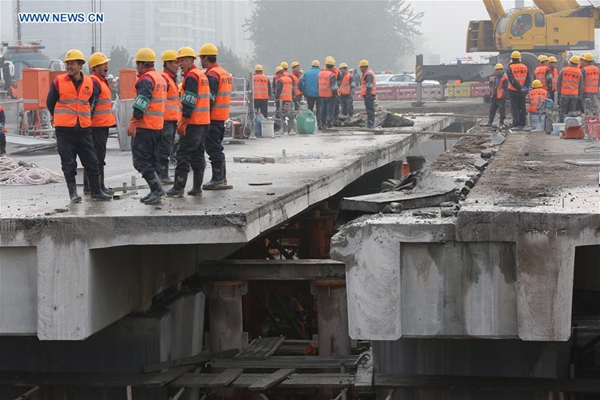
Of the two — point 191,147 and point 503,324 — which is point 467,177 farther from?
point 503,324

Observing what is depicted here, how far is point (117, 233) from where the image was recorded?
8859 millimetres

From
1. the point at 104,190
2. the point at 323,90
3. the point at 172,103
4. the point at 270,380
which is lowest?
the point at 270,380

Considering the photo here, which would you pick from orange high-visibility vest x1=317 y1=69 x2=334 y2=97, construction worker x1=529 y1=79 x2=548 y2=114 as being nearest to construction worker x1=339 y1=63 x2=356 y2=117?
orange high-visibility vest x1=317 y1=69 x2=334 y2=97


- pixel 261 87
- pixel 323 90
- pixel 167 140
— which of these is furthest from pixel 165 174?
pixel 261 87

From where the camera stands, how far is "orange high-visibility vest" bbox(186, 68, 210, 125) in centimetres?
1070

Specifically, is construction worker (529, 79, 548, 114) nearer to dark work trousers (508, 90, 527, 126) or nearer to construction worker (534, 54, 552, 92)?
dark work trousers (508, 90, 527, 126)

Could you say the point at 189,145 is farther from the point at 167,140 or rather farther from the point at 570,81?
the point at 570,81

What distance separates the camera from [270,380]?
33.8 ft

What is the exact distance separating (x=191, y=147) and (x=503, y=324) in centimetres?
409

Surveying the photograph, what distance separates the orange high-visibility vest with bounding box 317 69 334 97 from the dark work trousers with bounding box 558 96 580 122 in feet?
16.1

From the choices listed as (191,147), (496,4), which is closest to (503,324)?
(191,147)

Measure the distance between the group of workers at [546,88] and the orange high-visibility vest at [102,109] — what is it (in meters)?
13.6

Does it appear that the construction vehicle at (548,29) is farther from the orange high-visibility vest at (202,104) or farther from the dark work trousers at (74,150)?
the dark work trousers at (74,150)

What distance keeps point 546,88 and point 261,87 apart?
654cm
